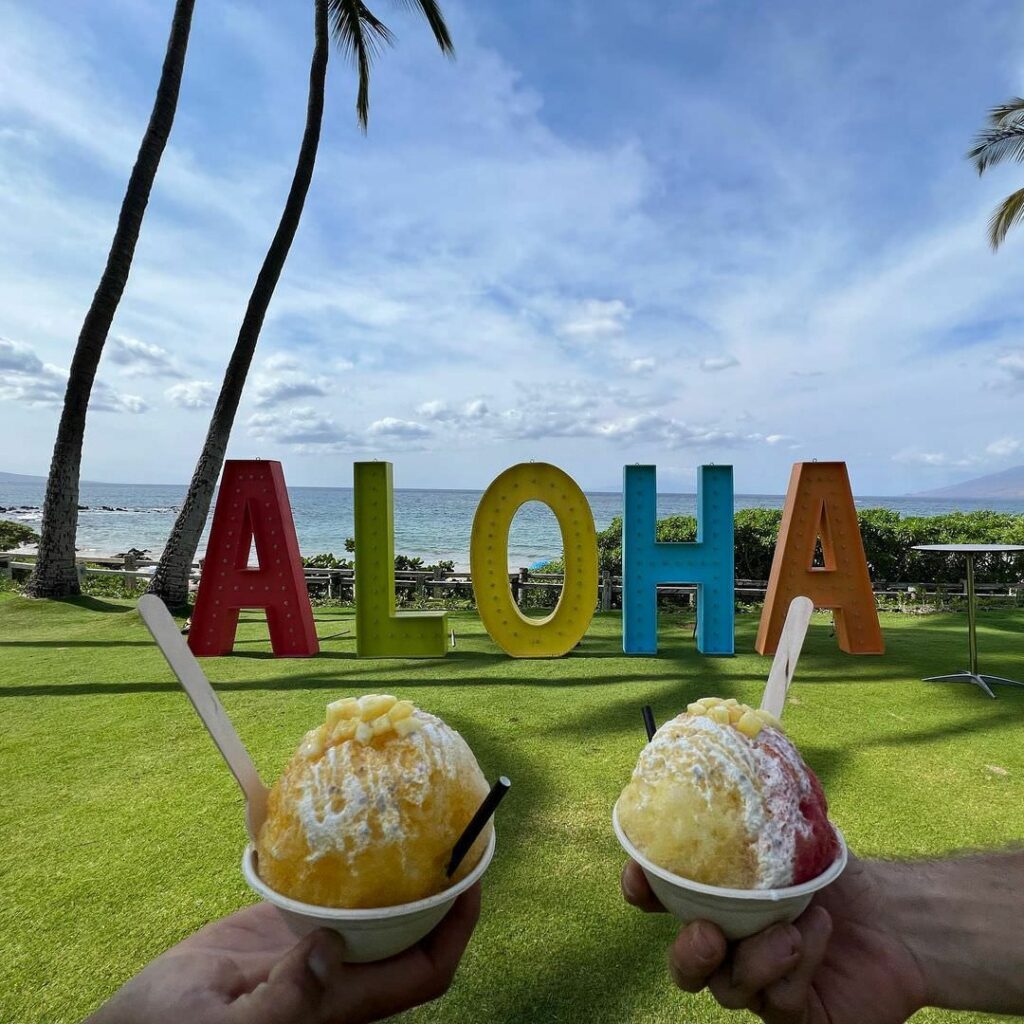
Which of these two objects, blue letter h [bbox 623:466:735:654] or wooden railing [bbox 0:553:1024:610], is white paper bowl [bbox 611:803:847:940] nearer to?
blue letter h [bbox 623:466:735:654]

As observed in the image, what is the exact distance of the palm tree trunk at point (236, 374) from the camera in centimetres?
1188

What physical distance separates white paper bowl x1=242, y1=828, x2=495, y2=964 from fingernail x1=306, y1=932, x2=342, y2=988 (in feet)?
0.07

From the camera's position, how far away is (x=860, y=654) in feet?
28.9

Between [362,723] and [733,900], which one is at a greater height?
[362,723]

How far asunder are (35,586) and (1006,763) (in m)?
15.7

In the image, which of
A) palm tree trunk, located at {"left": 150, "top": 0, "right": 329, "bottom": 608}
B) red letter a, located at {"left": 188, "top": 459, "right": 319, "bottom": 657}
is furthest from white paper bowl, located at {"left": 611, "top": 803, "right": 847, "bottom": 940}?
palm tree trunk, located at {"left": 150, "top": 0, "right": 329, "bottom": 608}

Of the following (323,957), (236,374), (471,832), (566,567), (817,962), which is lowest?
(817,962)

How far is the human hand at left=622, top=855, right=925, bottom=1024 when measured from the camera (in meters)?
1.53

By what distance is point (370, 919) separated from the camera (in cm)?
138

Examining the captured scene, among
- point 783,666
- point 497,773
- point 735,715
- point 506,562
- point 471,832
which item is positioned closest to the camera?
point 471,832

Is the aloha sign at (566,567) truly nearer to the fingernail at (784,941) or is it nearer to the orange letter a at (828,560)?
the orange letter a at (828,560)

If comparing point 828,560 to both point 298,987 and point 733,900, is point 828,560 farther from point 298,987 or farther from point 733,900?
point 298,987

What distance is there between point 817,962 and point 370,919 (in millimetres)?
1107

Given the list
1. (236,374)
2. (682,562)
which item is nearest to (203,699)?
(682,562)
